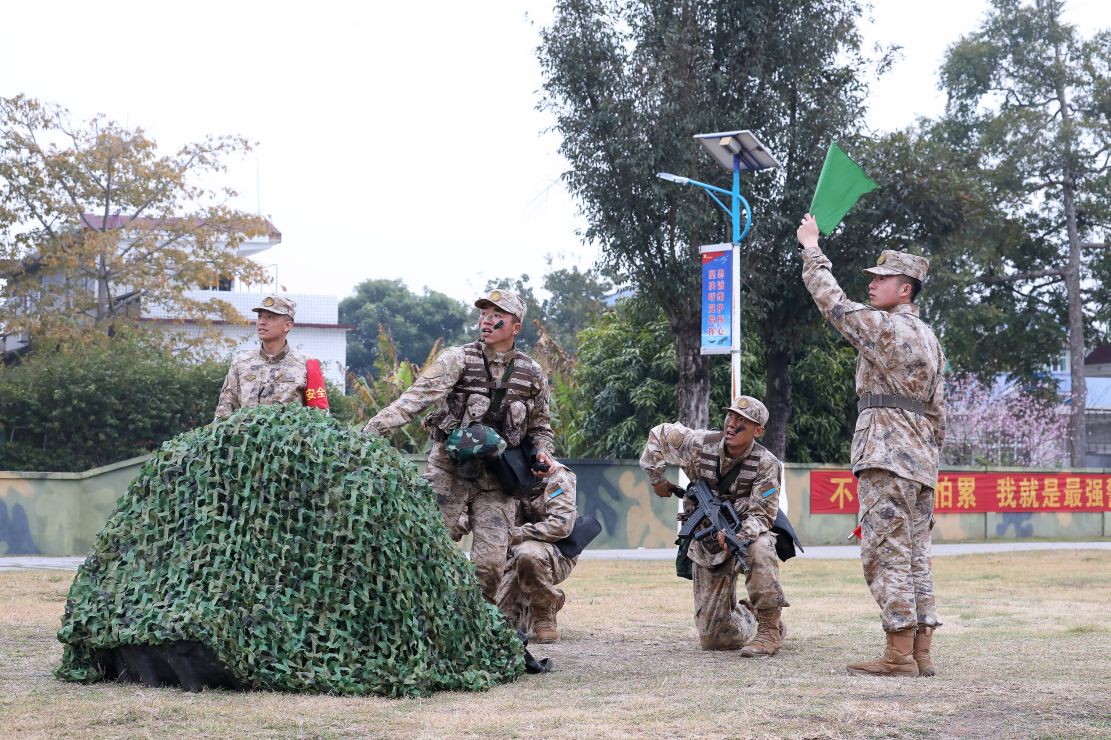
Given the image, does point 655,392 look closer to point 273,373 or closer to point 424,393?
point 273,373

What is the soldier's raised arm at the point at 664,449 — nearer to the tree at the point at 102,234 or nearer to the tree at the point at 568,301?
the tree at the point at 102,234

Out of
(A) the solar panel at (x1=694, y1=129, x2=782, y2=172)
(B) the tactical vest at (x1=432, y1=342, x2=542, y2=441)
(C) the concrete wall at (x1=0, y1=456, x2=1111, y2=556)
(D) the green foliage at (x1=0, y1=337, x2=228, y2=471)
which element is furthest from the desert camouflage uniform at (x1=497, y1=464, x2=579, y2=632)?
(D) the green foliage at (x1=0, y1=337, x2=228, y2=471)

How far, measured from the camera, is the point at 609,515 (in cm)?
2044

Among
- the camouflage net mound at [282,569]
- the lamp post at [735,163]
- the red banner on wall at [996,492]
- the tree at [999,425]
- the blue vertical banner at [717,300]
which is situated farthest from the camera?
the tree at [999,425]

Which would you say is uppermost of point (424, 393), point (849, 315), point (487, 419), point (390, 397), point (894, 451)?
point (390, 397)

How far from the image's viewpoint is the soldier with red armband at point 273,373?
828 cm

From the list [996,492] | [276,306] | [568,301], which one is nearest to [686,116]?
[996,492]

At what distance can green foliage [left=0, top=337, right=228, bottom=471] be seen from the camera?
23688mm

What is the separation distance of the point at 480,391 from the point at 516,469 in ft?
1.58

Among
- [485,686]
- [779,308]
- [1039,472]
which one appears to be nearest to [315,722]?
[485,686]

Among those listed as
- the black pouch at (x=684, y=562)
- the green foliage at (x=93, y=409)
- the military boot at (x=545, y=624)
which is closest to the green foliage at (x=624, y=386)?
the green foliage at (x=93, y=409)

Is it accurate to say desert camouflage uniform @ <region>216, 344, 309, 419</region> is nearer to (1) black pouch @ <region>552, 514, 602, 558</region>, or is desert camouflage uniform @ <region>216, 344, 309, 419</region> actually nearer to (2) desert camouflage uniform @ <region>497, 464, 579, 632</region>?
(2) desert camouflage uniform @ <region>497, 464, 579, 632</region>

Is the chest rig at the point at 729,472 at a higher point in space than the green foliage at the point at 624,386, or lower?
lower

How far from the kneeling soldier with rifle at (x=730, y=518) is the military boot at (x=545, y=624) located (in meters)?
0.90
